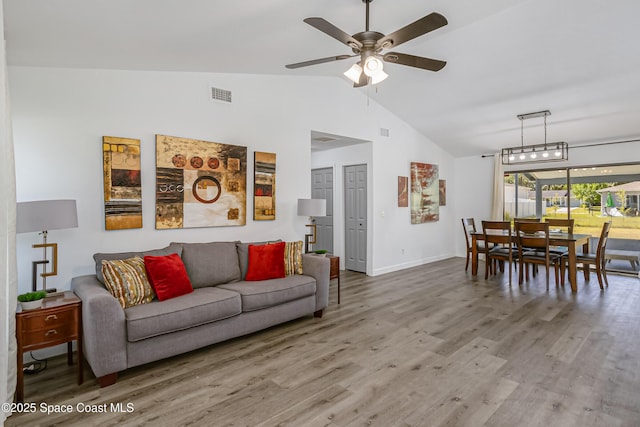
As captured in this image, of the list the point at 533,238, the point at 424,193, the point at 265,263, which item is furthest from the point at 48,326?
the point at 424,193

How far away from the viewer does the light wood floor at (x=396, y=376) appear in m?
2.08

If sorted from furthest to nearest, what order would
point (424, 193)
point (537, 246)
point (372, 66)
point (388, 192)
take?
point (424, 193) < point (388, 192) < point (537, 246) < point (372, 66)

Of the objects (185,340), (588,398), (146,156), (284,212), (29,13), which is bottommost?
(588,398)

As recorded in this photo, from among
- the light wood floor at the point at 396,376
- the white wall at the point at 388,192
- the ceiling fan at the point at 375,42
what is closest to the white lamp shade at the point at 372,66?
the ceiling fan at the point at 375,42

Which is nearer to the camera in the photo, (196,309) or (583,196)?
(196,309)

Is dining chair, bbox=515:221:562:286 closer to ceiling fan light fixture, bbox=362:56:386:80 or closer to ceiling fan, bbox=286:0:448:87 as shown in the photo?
ceiling fan, bbox=286:0:448:87

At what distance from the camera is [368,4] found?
282 centimetres

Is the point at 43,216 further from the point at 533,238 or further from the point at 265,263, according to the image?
the point at 533,238

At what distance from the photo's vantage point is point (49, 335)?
2377 mm

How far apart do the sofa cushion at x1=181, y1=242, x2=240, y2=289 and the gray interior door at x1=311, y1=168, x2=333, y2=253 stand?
3.20m

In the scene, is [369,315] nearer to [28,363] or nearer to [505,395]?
[505,395]

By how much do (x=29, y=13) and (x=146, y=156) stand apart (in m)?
1.54

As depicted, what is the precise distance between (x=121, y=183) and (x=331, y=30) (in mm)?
2482

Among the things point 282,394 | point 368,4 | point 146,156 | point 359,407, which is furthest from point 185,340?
point 368,4
